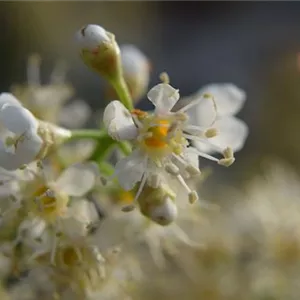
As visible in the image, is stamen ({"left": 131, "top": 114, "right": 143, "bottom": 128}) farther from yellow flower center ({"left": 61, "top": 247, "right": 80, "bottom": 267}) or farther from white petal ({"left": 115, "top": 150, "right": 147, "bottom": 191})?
yellow flower center ({"left": 61, "top": 247, "right": 80, "bottom": 267})

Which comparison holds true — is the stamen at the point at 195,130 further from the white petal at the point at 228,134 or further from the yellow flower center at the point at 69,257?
the yellow flower center at the point at 69,257

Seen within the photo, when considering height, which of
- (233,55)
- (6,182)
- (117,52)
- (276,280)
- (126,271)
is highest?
(117,52)

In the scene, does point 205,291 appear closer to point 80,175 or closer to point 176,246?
point 176,246

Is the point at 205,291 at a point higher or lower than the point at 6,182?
lower

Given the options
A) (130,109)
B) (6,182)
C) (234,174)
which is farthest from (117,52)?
(234,174)

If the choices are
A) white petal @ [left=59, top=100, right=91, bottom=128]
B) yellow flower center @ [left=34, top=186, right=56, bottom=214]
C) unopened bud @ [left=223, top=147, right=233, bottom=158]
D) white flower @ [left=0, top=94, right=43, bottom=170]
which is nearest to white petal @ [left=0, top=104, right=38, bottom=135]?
white flower @ [left=0, top=94, right=43, bottom=170]

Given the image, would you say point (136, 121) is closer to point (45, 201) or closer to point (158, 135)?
point (158, 135)

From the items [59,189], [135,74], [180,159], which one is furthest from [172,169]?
[135,74]
